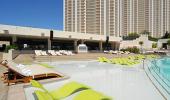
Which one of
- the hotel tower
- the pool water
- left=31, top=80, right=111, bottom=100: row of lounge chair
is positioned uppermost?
the hotel tower

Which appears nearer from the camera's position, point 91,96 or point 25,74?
point 91,96

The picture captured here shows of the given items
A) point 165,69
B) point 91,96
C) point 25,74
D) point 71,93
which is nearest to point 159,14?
point 165,69

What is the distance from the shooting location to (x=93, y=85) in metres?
9.95

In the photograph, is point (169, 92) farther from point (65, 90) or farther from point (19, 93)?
point (19, 93)

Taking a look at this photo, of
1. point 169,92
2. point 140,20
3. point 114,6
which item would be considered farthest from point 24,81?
point 140,20

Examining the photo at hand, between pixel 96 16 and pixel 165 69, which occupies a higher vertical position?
pixel 96 16

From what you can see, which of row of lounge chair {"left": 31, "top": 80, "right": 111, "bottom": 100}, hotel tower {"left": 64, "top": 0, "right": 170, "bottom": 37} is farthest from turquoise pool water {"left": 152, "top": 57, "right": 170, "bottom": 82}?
hotel tower {"left": 64, "top": 0, "right": 170, "bottom": 37}

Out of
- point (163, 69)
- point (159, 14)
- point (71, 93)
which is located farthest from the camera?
point (159, 14)

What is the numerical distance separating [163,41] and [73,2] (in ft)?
103

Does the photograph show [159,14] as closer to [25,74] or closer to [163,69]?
[163,69]

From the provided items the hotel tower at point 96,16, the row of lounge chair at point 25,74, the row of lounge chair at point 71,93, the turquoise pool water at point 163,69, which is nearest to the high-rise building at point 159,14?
the hotel tower at point 96,16

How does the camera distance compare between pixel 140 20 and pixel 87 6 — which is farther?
pixel 140 20

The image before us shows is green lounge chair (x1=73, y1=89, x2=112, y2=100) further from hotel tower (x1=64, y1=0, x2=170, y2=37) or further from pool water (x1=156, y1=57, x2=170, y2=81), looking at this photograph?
Result: hotel tower (x1=64, y1=0, x2=170, y2=37)

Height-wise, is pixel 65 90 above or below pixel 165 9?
below
